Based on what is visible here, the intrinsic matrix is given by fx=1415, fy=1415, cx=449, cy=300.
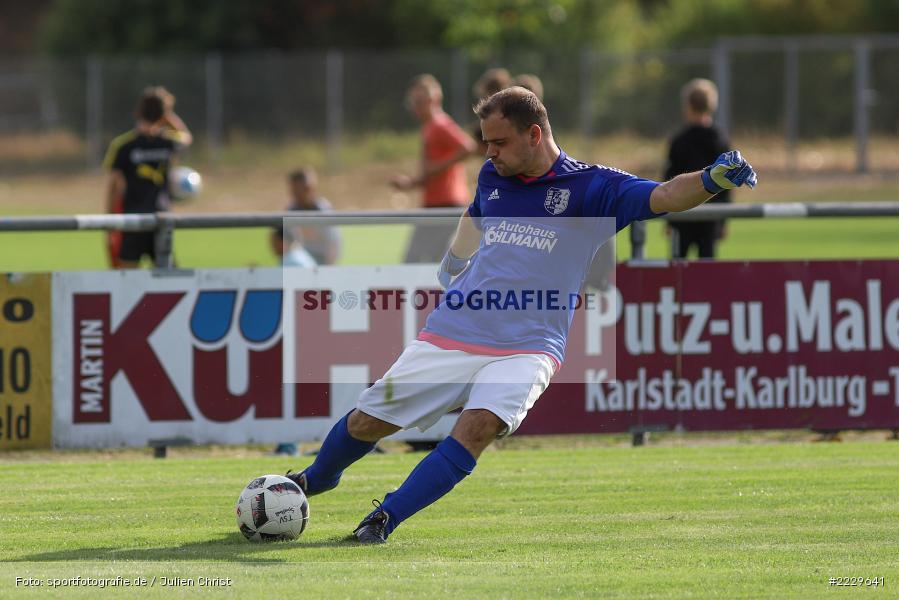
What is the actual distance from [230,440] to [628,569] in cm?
378

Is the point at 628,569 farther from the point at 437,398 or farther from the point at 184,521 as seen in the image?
the point at 184,521

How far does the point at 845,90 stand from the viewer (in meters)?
34.0

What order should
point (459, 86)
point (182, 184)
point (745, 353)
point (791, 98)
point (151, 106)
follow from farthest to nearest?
point (459, 86), point (791, 98), point (182, 184), point (151, 106), point (745, 353)

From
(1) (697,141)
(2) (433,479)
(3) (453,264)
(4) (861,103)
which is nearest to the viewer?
(2) (433,479)

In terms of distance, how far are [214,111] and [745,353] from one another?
92.9 feet

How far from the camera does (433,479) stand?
616 centimetres

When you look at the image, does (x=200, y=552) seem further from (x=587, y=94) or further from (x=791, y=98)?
(x=587, y=94)

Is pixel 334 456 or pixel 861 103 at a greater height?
pixel 861 103

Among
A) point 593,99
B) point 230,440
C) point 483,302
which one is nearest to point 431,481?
point 483,302

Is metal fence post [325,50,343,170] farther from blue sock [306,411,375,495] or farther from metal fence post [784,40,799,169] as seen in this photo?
blue sock [306,411,375,495]

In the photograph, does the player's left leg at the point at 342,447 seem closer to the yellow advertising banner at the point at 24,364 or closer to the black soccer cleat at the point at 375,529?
the black soccer cleat at the point at 375,529

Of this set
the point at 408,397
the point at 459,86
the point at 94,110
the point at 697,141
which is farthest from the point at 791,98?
the point at 408,397

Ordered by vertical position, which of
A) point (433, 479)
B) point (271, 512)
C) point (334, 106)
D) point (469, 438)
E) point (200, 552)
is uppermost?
point (334, 106)

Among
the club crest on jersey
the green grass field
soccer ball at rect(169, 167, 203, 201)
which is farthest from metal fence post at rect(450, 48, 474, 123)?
the club crest on jersey
